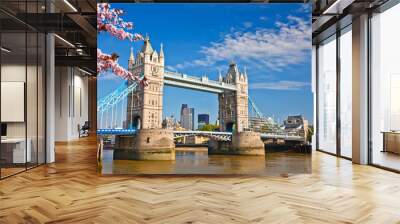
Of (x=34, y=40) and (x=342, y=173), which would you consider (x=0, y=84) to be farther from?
(x=342, y=173)

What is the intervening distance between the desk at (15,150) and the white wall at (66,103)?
27.5 feet

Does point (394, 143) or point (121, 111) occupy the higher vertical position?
point (121, 111)

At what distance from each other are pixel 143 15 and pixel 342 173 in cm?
427

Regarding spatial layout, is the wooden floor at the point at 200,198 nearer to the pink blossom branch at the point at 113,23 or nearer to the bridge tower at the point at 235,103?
the bridge tower at the point at 235,103

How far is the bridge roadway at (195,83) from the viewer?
20.3ft

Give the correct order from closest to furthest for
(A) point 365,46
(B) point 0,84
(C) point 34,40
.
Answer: (B) point 0,84
(C) point 34,40
(A) point 365,46

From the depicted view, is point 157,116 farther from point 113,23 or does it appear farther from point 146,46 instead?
point 113,23

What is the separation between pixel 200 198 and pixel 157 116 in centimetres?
195

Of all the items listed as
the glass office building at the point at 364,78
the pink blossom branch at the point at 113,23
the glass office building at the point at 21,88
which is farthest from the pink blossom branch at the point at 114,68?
the glass office building at the point at 364,78

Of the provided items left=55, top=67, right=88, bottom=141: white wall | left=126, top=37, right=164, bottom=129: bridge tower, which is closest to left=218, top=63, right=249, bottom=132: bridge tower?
left=126, top=37, right=164, bottom=129: bridge tower

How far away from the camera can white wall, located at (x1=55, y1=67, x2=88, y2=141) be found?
15.2m

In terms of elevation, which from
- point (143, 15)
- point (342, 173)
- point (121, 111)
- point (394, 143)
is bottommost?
point (342, 173)

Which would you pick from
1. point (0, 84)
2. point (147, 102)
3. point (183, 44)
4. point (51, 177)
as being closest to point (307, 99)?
point (183, 44)

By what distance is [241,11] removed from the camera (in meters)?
6.21
